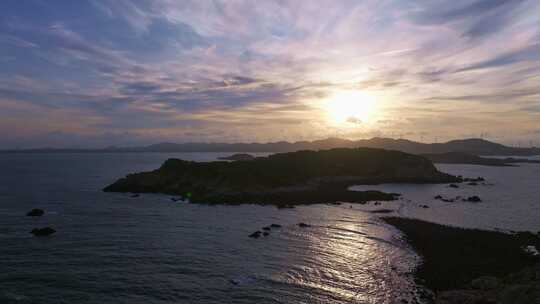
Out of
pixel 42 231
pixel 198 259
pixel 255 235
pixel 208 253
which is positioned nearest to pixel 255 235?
pixel 255 235

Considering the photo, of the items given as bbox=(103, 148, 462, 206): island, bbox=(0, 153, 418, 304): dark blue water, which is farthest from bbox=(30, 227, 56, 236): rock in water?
bbox=(103, 148, 462, 206): island

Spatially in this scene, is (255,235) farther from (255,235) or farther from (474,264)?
(474,264)

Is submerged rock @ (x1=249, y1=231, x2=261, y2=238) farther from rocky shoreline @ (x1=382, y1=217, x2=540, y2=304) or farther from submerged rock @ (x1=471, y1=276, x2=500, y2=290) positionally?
submerged rock @ (x1=471, y1=276, x2=500, y2=290)

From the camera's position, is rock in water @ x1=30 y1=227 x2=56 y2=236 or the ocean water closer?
the ocean water

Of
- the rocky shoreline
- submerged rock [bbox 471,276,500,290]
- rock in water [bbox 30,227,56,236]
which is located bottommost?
the rocky shoreline

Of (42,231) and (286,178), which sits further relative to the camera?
(286,178)

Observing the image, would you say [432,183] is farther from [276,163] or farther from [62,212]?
[62,212]
